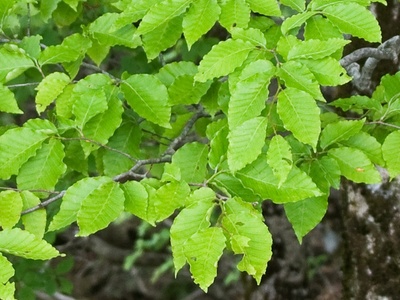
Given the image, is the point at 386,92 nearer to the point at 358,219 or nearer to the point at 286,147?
the point at 286,147

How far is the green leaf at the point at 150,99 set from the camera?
1.42 metres

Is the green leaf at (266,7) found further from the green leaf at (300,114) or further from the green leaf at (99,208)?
the green leaf at (99,208)

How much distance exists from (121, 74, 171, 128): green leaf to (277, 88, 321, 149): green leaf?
387 millimetres

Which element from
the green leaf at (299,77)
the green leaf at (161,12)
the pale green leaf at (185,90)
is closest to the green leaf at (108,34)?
the pale green leaf at (185,90)

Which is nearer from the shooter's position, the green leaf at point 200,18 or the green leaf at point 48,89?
the green leaf at point 200,18

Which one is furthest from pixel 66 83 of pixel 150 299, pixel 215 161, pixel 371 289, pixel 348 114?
pixel 150 299

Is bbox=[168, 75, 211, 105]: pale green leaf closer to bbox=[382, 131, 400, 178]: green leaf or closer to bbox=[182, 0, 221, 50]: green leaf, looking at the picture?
bbox=[182, 0, 221, 50]: green leaf

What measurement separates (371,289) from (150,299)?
346 cm

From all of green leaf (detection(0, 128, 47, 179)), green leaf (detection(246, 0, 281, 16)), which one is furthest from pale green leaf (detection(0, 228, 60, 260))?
green leaf (detection(246, 0, 281, 16))

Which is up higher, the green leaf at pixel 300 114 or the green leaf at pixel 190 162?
the green leaf at pixel 300 114

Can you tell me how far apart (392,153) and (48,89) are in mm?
862

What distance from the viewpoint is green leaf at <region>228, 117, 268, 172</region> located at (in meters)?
1.12

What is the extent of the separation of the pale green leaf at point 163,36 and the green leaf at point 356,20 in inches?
15.8

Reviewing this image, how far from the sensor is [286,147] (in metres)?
1.13
